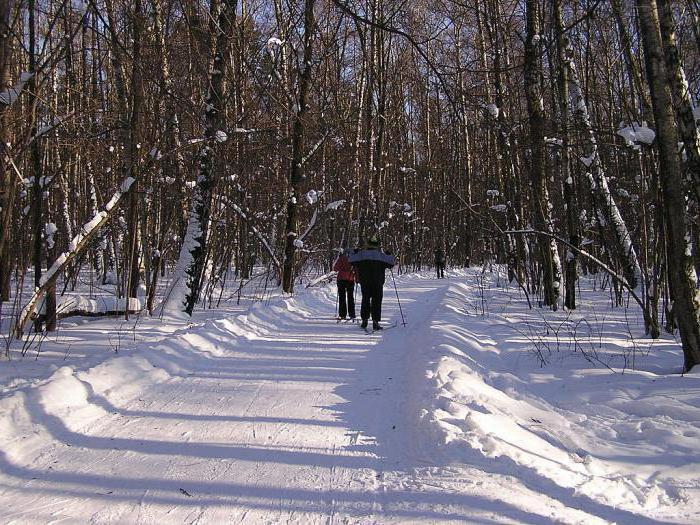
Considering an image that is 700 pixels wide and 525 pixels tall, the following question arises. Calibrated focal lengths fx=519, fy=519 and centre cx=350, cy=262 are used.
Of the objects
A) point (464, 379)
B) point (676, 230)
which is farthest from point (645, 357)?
point (464, 379)

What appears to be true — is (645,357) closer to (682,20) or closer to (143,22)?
(682,20)

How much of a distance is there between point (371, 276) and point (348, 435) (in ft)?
20.2

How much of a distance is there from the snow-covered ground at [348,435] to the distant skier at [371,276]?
2.50m

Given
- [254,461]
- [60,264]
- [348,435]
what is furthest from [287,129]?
[254,461]

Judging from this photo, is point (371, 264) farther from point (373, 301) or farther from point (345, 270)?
point (345, 270)

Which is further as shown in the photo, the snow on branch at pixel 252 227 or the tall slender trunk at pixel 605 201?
the snow on branch at pixel 252 227

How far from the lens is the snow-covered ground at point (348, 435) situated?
292 cm

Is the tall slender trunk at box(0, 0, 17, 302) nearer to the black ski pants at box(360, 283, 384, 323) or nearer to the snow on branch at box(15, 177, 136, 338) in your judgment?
the snow on branch at box(15, 177, 136, 338)

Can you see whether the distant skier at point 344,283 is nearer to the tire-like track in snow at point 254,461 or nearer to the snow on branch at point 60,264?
the snow on branch at point 60,264

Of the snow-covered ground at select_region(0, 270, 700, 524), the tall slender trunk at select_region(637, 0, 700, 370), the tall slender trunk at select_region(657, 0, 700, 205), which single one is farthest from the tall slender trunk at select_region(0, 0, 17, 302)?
the tall slender trunk at select_region(657, 0, 700, 205)

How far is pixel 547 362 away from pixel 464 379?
1945 mm

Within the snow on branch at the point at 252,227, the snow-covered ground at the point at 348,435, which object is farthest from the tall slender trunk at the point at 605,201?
the snow on branch at the point at 252,227

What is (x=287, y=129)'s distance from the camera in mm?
19719

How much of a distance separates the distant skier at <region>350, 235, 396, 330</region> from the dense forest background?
1999 mm
